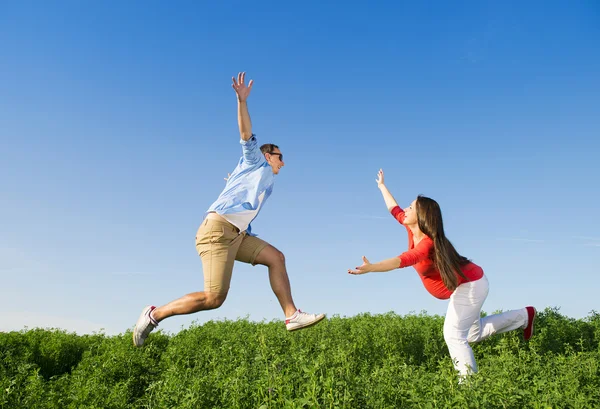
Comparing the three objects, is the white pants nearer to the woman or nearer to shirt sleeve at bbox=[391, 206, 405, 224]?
the woman

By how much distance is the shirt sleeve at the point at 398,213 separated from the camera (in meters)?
7.45

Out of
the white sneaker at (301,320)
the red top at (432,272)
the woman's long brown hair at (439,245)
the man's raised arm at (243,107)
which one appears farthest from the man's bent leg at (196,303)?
the woman's long brown hair at (439,245)

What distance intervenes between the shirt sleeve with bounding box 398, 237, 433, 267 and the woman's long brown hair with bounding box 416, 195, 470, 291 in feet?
0.28

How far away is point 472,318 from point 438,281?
584mm

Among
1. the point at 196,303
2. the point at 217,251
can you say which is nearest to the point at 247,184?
the point at 217,251

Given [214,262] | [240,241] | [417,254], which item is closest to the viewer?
[417,254]

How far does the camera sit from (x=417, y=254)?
20.4 ft

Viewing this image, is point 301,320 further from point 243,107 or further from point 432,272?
point 243,107

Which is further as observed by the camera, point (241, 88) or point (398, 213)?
point (398, 213)

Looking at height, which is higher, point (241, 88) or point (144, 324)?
point (241, 88)

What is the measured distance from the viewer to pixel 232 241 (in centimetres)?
642

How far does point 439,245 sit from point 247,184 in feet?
7.86

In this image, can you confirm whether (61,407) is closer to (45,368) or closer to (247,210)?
(247,210)

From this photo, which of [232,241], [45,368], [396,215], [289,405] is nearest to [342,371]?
[289,405]
